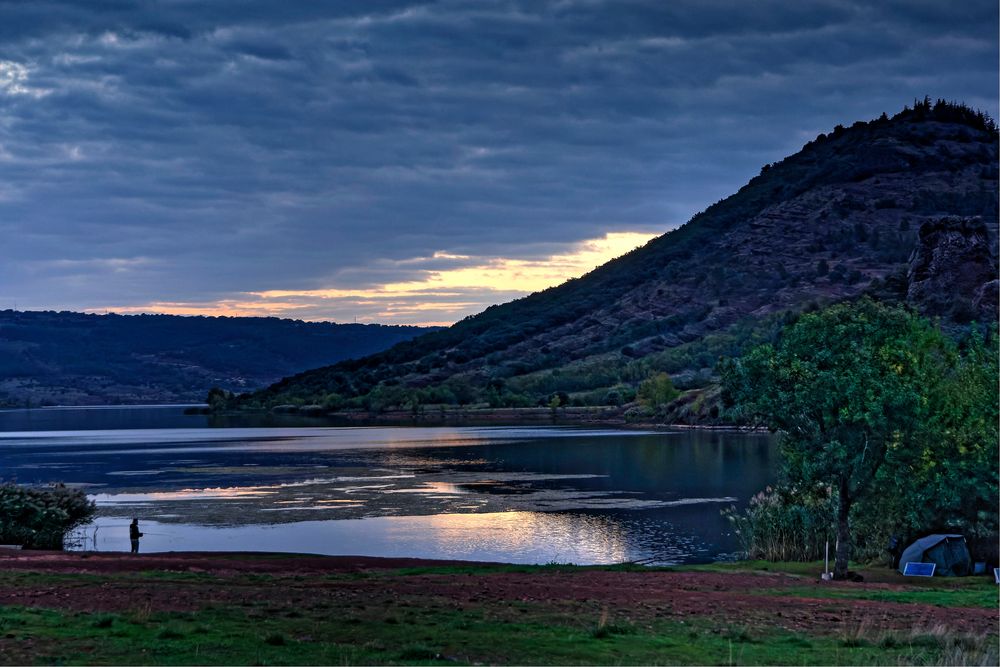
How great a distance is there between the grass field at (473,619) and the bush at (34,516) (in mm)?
18495

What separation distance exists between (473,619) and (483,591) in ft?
19.3

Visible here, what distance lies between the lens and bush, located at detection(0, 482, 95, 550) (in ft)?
176

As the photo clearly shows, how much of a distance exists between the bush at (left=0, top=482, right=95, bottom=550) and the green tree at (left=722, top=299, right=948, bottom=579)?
3605 cm

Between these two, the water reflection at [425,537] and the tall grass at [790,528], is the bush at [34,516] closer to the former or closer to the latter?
the water reflection at [425,537]

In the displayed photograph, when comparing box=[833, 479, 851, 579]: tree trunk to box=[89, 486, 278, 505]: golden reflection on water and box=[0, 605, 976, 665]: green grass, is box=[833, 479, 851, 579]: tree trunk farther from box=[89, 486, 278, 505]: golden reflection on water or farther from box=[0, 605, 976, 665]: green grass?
box=[89, 486, 278, 505]: golden reflection on water

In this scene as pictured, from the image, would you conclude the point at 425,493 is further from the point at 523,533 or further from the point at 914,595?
the point at 914,595

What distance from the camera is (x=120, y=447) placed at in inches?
5527

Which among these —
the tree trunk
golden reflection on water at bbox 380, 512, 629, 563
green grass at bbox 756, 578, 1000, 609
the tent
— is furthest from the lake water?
green grass at bbox 756, 578, 1000, 609

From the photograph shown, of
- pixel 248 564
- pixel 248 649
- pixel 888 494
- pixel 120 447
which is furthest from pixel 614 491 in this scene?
pixel 120 447

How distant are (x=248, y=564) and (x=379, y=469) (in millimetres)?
58293

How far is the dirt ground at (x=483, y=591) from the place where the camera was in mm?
28812

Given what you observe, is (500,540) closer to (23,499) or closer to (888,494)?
(888,494)

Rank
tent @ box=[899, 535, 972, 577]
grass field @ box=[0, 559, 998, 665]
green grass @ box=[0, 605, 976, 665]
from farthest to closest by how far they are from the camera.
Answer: tent @ box=[899, 535, 972, 577] < grass field @ box=[0, 559, 998, 665] < green grass @ box=[0, 605, 976, 665]

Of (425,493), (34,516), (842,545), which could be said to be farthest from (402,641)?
(425,493)
